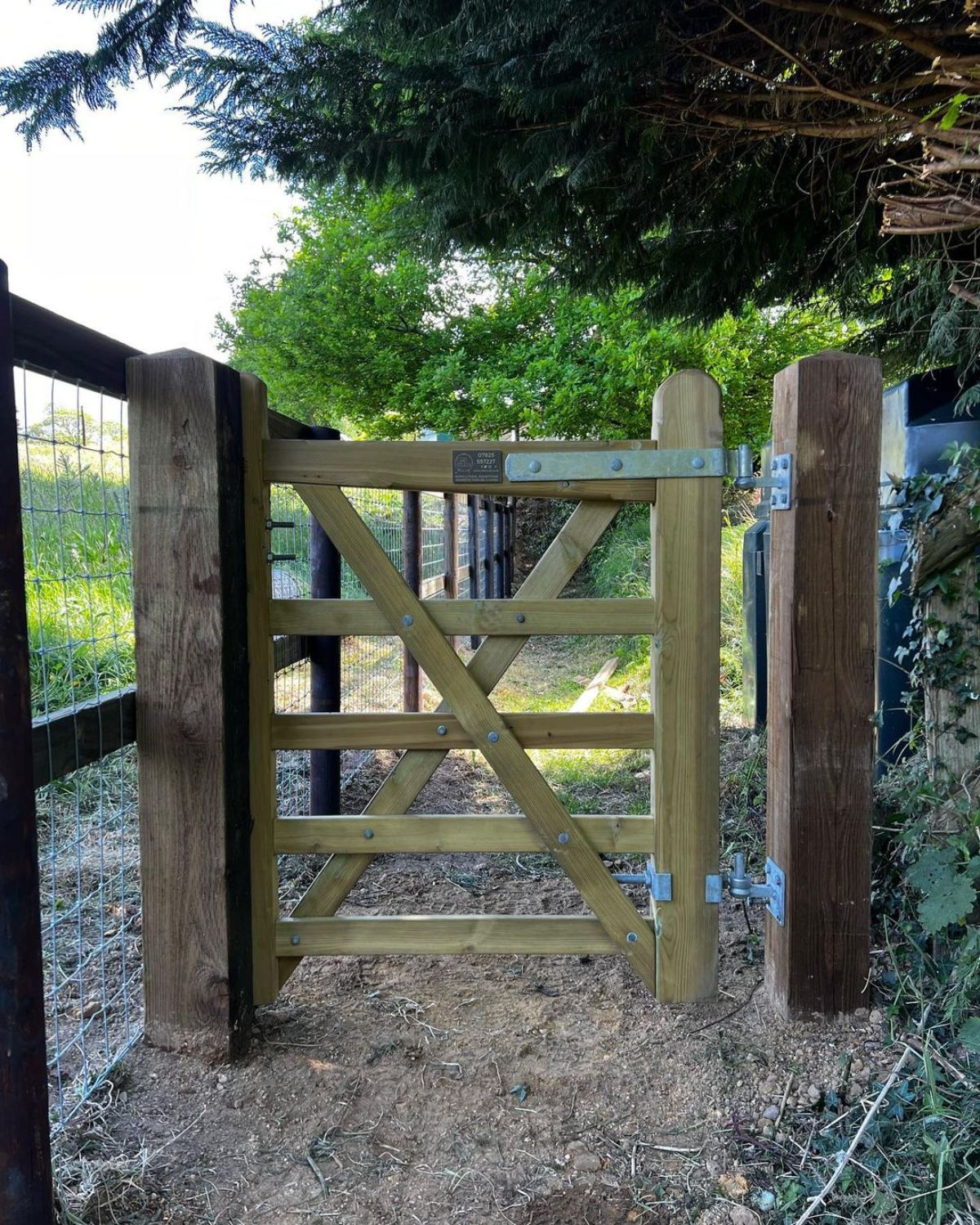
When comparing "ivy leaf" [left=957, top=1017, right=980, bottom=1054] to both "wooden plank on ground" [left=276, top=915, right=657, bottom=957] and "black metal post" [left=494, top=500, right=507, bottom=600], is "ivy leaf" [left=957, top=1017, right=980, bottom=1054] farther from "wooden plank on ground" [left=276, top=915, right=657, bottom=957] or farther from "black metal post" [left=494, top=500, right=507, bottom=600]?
"black metal post" [left=494, top=500, right=507, bottom=600]

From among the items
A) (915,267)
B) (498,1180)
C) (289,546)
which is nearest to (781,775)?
(498,1180)

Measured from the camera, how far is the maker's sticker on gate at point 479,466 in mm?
2352

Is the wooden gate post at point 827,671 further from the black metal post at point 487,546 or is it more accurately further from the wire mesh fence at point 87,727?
the black metal post at point 487,546

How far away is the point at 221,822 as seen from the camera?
2.19m

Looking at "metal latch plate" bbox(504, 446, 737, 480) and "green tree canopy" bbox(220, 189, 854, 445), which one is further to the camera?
"green tree canopy" bbox(220, 189, 854, 445)

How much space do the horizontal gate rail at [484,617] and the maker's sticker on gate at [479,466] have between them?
34cm

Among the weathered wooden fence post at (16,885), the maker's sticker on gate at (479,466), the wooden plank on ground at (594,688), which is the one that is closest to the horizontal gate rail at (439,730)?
the maker's sticker on gate at (479,466)

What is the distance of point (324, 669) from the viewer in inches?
132

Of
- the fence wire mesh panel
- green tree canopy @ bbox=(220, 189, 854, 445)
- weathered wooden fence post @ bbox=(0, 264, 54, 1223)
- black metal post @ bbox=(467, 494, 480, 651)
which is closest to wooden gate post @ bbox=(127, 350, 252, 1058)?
the fence wire mesh panel

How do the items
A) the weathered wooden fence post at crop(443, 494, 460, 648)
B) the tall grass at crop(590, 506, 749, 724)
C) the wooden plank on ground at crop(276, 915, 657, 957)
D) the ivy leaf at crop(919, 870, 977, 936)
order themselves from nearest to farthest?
the ivy leaf at crop(919, 870, 977, 936), the wooden plank on ground at crop(276, 915, 657, 957), the tall grass at crop(590, 506, 749, 724), the weathered wooden fence post at crop(443, 494, 460, 648)

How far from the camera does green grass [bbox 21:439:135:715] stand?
1.96m

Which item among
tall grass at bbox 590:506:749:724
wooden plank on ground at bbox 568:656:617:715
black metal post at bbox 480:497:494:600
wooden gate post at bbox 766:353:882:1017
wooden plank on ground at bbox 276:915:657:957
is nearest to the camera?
wooden gate post at bbox 766:353:882:1017

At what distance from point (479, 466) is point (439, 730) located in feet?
2.44

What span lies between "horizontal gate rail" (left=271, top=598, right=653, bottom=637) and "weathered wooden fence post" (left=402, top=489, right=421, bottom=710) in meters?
2.90
